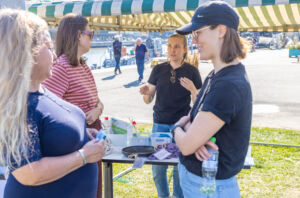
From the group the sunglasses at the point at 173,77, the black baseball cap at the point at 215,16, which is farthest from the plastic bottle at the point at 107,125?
the black baseball cap at the point at 215,16

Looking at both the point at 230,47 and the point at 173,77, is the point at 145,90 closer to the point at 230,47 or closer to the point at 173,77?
the point at 173,77

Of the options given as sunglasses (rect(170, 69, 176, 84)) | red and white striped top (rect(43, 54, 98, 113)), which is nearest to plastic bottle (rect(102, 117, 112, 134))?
red and white striped top (rect(43, 54, 98, 113))

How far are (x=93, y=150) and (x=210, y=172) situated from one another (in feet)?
2.02


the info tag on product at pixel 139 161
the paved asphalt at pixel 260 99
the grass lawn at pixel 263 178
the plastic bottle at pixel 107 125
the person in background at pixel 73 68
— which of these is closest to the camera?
the info tag on product at pixel 139 161

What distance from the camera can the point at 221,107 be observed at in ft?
4.81

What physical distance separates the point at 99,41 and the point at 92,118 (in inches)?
2188

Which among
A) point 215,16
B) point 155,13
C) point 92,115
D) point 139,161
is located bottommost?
point 139,161

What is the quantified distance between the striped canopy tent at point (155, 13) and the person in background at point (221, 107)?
4.98ft

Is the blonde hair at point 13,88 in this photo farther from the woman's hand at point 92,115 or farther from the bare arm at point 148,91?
the bare arm at point 148,91

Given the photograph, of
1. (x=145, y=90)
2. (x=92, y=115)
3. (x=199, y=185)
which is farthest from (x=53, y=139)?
(x=145, y=90)

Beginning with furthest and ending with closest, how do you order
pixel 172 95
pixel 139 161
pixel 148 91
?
pixel 148 91, pixel 172 95, pixel 139 161

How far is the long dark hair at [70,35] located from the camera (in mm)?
2625

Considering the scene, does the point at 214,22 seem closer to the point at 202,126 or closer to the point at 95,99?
the point at 202,126

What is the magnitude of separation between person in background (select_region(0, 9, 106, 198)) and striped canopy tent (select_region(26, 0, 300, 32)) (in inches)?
79.1
